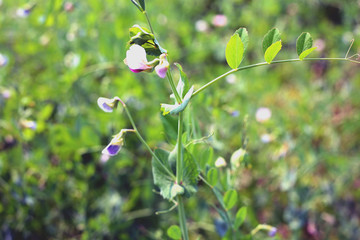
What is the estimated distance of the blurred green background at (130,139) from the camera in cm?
134

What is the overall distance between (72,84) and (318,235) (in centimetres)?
117

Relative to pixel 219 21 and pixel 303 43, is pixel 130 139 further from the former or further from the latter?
pixel 219 21

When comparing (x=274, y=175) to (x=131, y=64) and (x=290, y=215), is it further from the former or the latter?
(x=131, y=64)

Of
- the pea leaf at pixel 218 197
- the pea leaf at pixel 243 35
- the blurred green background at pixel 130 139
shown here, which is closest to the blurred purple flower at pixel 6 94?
the blurred green background at pixel 130 139

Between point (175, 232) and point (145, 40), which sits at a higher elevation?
point (145, 40)

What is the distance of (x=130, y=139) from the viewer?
1.56 m

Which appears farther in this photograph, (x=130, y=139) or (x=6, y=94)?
(x=130, y=139)

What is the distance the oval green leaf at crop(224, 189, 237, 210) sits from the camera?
33.9 inches

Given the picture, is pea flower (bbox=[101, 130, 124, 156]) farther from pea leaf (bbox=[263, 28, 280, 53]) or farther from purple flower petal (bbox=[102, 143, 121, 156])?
pea leaf (bbox=[263, 28, 280, 53])

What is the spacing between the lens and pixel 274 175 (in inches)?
62.6

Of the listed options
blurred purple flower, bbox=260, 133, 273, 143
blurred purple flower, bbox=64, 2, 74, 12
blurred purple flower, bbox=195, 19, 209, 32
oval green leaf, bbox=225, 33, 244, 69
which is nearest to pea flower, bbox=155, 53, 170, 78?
oval green leaf, bbox=225, 33, 244, 69

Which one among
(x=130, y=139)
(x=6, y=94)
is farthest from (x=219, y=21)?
(x=6, y=94)

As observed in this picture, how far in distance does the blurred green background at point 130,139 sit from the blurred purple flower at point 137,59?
0.22 meters

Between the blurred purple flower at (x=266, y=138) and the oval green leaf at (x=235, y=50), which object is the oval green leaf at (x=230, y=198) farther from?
the blurred purple flower at (x=266, y=138)
